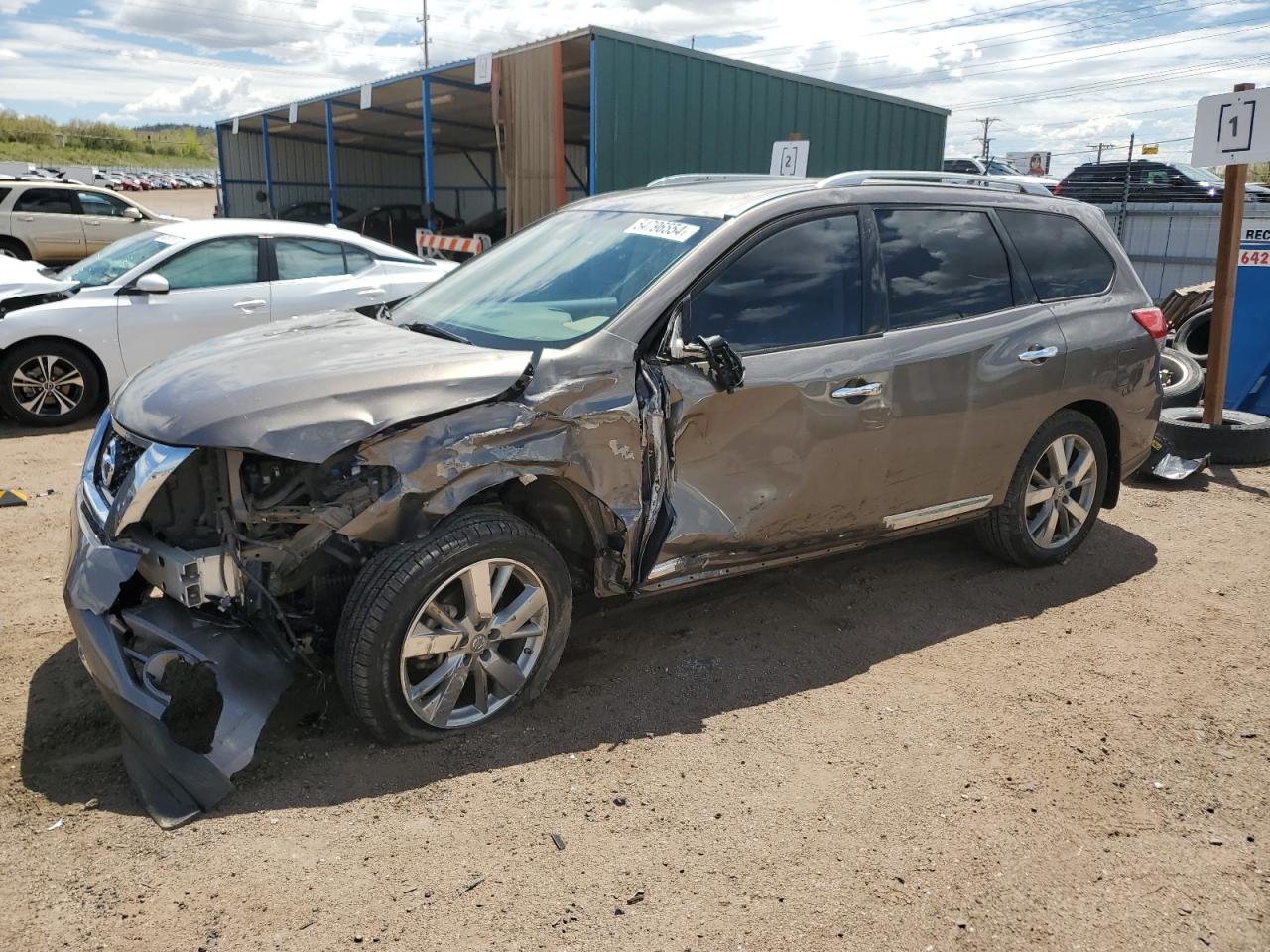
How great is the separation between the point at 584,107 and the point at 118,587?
15883 millimetres

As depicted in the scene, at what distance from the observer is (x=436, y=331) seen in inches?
153

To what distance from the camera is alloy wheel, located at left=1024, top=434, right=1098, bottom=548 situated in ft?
16.1

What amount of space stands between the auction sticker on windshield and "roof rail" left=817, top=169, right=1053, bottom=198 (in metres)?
0.66

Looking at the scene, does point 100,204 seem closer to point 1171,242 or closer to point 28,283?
point 28,283

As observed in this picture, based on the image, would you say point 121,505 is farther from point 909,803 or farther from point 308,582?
point 909,803

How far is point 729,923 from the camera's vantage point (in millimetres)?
2594

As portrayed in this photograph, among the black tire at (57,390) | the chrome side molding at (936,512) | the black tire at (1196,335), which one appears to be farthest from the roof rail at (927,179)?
the black tire at (57,390)

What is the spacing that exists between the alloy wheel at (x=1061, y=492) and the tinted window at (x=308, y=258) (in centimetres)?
594

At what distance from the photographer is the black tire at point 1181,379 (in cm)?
814

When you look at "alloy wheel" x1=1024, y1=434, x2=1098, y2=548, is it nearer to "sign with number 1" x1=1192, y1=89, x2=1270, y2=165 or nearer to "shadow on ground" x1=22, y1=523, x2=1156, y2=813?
"shadow on ground" x1=22, y1=523, x2=1156, y2=813

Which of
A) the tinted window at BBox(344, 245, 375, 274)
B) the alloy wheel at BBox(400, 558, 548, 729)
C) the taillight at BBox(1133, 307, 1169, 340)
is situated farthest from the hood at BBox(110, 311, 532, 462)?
the tinted window at BBox(344, 245, 375, 274)

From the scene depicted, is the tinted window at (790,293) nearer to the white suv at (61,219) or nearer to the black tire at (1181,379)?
the black tire at (1181,379)

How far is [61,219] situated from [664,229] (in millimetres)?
16441

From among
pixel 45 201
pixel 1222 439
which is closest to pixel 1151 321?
pixel 1222 439
